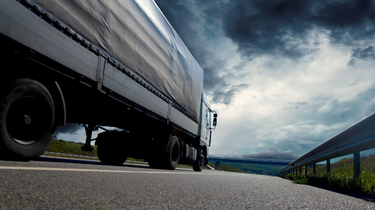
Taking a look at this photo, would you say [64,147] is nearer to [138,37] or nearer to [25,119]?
[138,37]

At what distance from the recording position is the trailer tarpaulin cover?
5.68 m

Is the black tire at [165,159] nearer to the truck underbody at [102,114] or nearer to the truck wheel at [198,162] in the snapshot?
the truck underbody at [102,114]

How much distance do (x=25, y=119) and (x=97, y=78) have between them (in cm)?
165

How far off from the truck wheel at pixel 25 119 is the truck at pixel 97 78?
0.05 ft

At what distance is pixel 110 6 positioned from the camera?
21.7 feet

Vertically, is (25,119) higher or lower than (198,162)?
higher

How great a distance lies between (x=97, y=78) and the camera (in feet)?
20.1

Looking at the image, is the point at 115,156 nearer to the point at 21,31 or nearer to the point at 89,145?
the point at 89,145

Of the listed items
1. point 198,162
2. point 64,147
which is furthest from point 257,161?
point 198,162

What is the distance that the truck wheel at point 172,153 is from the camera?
33.8ft

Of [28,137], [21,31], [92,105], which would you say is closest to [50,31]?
[21,31]

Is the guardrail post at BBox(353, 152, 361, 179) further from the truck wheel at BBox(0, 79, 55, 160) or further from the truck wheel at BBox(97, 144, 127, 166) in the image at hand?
the truck wheel at BBox(97, 144, 127, 166)

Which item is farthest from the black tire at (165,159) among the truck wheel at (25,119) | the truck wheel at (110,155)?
the truck wheel at (25,119)

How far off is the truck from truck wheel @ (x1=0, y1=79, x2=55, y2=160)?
0.01 metres
